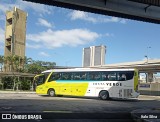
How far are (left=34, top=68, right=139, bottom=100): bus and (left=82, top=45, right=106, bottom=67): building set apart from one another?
107 m

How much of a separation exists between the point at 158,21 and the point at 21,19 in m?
78.3

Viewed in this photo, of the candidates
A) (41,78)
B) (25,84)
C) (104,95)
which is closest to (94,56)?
(25,84)

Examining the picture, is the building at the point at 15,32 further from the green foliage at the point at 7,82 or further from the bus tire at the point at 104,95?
the bus tire at the point at 104,95

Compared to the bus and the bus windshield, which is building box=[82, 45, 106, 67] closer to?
the bus windshield

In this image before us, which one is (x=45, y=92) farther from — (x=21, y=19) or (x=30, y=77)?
(x=21, y=19)

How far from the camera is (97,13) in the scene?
18734 millimetres

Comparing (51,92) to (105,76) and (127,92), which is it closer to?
(105,76)

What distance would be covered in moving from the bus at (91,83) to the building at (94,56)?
106541 millimetres

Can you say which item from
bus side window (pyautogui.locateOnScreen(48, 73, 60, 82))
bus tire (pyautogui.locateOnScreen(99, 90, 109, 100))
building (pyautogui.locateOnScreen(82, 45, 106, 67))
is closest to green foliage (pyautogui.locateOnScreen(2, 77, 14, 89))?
bus side window (pyautogui.locateOnScreen(48, 73, 60, 82))

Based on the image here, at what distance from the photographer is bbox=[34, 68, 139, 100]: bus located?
3070 centimetres

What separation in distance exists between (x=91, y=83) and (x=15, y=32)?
63978mm

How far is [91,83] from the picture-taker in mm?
32500

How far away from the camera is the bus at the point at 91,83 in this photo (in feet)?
101

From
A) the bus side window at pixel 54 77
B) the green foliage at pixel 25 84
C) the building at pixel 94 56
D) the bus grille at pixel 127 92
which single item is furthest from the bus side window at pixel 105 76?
the building at pixel 94 56
